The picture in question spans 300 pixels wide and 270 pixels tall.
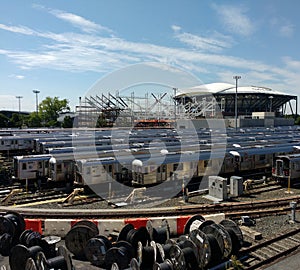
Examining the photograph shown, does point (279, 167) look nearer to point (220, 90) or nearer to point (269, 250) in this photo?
point (269, 250)

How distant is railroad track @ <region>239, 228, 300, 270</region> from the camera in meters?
10.1

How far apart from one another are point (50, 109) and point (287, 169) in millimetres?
71076

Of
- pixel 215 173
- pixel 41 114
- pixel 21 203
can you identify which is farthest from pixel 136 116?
pixel 21 203

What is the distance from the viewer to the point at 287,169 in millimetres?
20891

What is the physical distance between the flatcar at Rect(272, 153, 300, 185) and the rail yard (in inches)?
Answer: 2.9

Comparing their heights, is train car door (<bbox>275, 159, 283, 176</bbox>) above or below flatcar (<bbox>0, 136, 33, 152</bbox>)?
below

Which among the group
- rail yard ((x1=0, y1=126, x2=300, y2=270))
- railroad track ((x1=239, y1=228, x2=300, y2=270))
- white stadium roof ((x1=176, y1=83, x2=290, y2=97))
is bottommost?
railroad track ((x1=239, y1=228, x2=300, y2=270))

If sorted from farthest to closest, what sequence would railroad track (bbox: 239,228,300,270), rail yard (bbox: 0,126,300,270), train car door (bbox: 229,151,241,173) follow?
1. train car door (bbox: 229,151,241,173)
2. railroad track (bbox: 239,228,300,270)
3. rail yard (bbox: 0,126,300,270)

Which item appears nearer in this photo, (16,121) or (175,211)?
(175,211)

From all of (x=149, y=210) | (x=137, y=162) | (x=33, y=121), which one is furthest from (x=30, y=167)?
(x=33, y=121)

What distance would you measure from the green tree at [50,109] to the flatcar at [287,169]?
66.6 metres

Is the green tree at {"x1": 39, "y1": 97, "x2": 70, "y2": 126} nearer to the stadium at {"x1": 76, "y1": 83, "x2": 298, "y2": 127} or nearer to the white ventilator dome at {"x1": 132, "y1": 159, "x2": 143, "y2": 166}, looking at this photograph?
the stadium at {"x1": 76, "y1": 83, "x2": 298, "y2": 127}

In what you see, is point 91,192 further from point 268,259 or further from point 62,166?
point 268,259

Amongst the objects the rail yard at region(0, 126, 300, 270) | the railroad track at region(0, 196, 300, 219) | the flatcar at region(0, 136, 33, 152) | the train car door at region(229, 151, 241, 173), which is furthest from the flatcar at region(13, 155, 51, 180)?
the train car door at region(229, 151, 241, 173)
